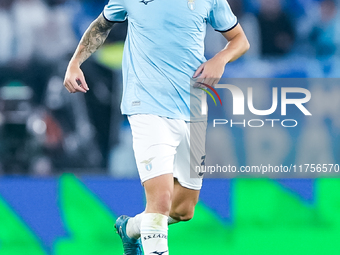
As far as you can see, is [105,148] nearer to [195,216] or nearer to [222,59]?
[195,216]

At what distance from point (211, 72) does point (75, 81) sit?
71 centimetres

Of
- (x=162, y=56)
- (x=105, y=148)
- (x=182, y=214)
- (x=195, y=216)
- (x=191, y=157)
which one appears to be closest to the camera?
(x=162, y=56)

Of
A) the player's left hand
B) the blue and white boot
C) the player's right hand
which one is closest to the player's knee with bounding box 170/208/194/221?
the blue and white boot

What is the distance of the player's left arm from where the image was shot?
100.0 inches

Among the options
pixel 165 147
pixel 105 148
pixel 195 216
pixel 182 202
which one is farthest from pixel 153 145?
pixel 105 148

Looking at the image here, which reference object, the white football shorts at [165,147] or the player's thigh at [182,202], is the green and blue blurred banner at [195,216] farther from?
the white football shorts at [165,147]

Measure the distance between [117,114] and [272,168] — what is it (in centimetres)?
146

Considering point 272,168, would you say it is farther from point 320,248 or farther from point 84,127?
point 84,127

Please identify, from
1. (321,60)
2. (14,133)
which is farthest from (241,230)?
(14,133)

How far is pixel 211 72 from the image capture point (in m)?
2.54

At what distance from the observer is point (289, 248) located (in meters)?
3.37

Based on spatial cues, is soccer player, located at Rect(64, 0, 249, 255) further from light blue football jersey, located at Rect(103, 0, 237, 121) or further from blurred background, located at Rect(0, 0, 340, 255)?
blurred background, located at Rect(0, 0, 340, 255)

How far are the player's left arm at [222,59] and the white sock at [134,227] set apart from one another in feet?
2.77

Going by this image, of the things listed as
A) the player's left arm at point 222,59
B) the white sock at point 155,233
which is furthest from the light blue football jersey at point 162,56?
the white sock at point 155,233
